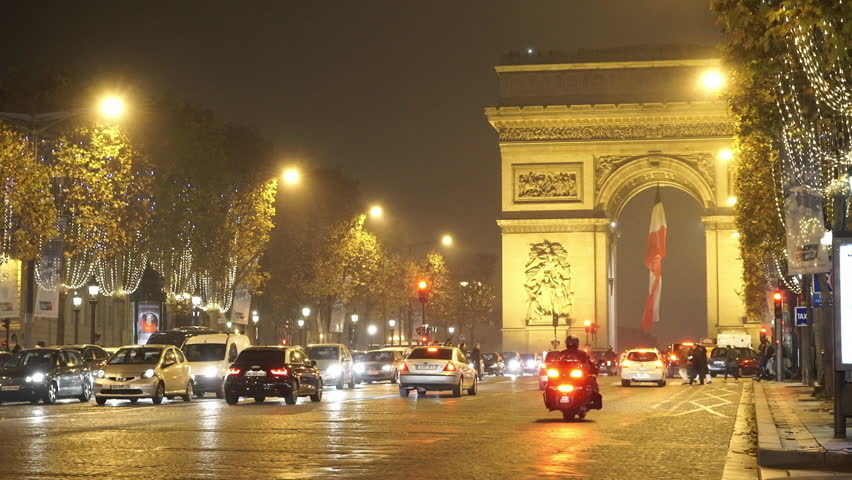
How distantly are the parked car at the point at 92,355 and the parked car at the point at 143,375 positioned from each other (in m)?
4.54

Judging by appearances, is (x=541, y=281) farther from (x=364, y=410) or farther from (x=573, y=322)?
(x=364, y=410)

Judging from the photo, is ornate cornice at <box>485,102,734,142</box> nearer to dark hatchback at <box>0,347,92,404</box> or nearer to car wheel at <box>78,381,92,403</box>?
car wheel at <box>78,381,92,403</box>

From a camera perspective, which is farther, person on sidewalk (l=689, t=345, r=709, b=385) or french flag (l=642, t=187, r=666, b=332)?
french flag (l=642, t=187, r=666, b=332)

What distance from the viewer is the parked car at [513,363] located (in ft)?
234

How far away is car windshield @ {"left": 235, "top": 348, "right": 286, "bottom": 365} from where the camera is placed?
3328cm

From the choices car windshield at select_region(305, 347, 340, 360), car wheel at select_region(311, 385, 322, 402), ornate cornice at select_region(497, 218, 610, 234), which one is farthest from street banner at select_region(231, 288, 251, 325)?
car wheel at select_region(311, 385, 322, 402)

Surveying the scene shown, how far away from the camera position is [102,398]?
32.9 meters

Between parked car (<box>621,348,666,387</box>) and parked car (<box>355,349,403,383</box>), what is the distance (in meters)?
9.31

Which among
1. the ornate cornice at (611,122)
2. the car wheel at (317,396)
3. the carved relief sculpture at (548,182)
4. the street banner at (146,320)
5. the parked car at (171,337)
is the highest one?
the ornate cornice at (611,122)

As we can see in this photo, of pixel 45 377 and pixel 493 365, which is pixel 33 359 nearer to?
pixel 45 377

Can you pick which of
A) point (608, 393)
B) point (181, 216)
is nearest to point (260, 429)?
point (608, 393)

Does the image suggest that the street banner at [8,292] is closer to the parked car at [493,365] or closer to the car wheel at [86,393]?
the car wheel at [86,393]

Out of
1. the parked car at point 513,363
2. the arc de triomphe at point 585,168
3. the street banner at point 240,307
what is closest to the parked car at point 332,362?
the street banner at point 240,307

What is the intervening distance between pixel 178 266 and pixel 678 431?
35644 millimetres
